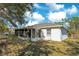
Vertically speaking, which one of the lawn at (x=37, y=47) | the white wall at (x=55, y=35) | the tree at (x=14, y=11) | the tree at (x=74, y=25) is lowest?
the lawn at (x=37, y=47)

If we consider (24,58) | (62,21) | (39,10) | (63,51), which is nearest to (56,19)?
(62,21)

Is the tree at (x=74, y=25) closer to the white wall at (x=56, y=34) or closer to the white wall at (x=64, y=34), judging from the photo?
the white wall at (x=64, y=34)

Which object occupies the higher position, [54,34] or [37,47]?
[54,34]

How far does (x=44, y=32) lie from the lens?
15.6ft

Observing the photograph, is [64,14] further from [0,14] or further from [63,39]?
[0,14]

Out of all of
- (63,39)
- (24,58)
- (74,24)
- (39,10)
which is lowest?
(24,58)

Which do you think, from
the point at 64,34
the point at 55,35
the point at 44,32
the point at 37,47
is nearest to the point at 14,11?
the point at 44,32

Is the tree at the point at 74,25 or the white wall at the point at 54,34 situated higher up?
the tree at the point at 74,25

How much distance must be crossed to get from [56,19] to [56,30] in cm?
25

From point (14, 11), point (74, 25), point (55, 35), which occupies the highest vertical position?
point (14, 11)

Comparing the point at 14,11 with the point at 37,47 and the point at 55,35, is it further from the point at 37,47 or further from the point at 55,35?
the point at 55,35

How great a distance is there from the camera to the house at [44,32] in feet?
15.4

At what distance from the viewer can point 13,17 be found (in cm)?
479

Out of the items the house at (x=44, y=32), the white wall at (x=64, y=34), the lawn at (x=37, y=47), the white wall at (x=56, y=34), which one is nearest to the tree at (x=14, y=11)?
the house at (x=44, y=32)
